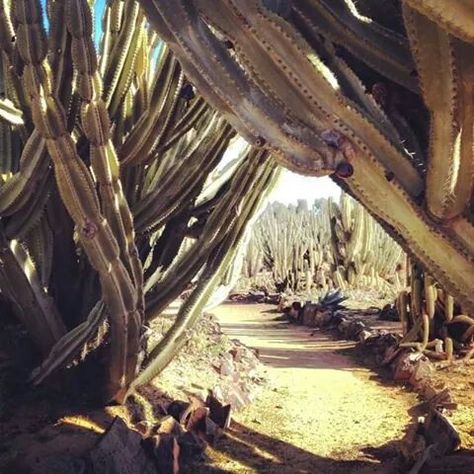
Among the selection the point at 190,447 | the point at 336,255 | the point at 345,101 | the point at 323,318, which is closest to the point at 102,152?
the point at 345,101

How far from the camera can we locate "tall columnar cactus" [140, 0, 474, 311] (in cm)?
243

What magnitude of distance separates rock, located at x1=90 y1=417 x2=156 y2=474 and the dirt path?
507 mm

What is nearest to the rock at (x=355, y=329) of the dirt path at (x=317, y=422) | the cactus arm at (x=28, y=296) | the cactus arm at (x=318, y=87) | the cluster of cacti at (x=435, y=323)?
the dirt path at (x=317, y=422)

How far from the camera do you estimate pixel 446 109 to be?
241 cm

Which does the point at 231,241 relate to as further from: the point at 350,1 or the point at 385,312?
the point at 385,312

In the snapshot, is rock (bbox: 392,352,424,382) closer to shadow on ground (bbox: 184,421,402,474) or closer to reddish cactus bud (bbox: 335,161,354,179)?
shadow on ground (bbox: 184,421,402,474)

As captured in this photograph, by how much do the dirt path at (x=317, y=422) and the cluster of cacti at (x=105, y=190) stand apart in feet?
3.17

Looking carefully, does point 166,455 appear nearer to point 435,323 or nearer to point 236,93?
point 236,93

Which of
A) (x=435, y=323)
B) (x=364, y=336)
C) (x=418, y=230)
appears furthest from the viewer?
(x=364, y=336)

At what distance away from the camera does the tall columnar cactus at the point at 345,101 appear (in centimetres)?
243

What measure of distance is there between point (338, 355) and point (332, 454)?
4.23 metres

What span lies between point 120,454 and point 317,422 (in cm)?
221

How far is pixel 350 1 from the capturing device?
3.14 meters

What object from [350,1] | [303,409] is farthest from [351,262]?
[350,1]
